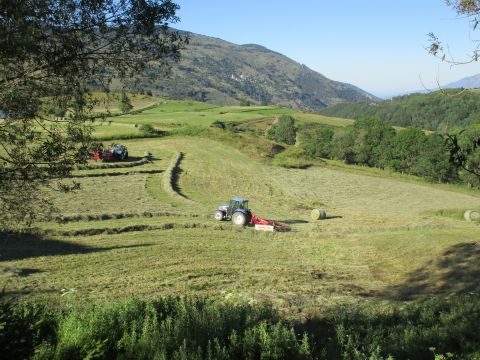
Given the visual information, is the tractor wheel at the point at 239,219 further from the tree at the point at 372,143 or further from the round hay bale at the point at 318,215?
the tree at the point at 372,143

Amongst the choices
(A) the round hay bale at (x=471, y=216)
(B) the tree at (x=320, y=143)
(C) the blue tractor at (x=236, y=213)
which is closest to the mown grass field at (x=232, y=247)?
(C) the blue tractor at (x=236, y=213)

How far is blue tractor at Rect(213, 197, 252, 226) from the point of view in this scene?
84.7 ft

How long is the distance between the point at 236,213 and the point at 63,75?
17770 millimetres

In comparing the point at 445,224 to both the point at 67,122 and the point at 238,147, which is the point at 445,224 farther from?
the point at 238,147

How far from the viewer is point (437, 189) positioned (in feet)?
164

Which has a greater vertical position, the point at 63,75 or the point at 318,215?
the point at 63,75

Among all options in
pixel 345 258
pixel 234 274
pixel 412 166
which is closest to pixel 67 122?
pixel 234 274

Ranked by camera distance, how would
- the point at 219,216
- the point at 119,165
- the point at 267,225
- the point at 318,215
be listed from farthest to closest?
the point at 119,165
the point at 318,215
the point at 219,216
the point at 267,225

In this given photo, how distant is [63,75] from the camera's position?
30.0 feet

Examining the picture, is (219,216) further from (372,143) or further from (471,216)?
(372,143)

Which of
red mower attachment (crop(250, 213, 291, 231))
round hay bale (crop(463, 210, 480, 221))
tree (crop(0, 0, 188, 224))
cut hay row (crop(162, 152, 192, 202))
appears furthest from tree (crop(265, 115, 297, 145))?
tree (crop(0, 0, 188, 224))

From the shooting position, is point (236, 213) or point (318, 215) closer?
point (236, 213)

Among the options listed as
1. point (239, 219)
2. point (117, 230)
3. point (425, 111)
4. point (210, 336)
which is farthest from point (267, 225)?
point (425, 111)

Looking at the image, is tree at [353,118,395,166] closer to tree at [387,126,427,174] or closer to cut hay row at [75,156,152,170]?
tree at [387,126,427,174]
